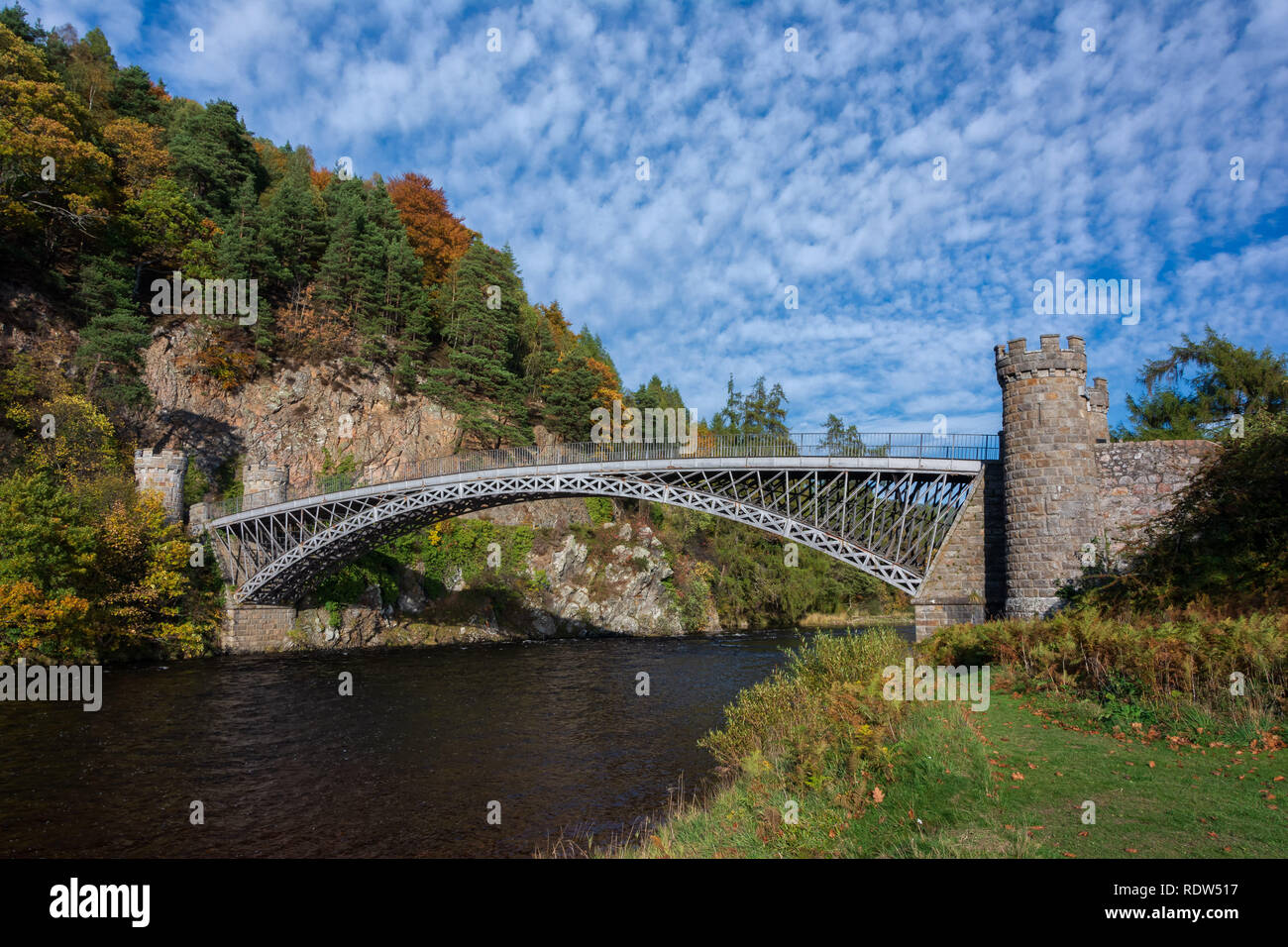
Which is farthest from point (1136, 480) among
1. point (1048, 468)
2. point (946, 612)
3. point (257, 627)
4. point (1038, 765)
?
Answer: point (257, 627)

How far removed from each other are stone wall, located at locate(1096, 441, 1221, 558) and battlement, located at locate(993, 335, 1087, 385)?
2638 millimetres

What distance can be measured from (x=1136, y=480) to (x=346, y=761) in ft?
76.4

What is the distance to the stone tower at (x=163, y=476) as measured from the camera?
3391 centimetres

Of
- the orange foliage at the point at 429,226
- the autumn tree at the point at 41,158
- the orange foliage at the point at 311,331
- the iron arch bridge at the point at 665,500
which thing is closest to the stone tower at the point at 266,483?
the iron arch bridge at the point at 665,500

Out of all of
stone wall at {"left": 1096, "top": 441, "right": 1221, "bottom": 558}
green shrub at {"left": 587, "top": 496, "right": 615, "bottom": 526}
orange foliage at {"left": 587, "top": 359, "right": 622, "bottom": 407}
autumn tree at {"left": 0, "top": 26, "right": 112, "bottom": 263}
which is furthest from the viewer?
orange foliage at {"left": 587, "top": 359, "right": 622, "bottom": 407}

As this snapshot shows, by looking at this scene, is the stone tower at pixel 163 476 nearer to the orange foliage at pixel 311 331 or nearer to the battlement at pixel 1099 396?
A: the orange foliage at pixel 311 331

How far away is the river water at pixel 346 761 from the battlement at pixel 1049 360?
14.6m

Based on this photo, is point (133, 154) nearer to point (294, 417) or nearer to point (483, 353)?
point (294, 417)

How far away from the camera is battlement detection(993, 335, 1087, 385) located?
21797 mm

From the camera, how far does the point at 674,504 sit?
33.9m

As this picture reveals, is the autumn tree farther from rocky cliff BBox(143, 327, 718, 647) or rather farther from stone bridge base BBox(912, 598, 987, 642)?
stone bridge base BBox(912, 598, 987, 642)

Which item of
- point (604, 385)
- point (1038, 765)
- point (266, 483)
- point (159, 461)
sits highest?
point (604, 385)

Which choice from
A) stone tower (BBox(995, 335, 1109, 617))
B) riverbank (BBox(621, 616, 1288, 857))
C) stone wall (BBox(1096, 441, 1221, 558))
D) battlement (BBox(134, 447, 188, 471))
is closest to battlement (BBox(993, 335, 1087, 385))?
stone tower (BBox(995, 335, 1109, 617))

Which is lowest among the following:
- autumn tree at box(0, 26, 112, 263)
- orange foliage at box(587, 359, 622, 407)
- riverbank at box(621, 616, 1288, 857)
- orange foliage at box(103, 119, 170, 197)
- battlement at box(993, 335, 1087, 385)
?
riverbank at box(621, 616, 1288, 857)
